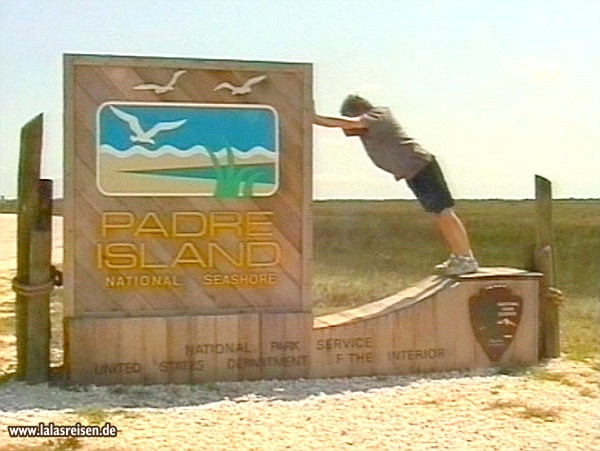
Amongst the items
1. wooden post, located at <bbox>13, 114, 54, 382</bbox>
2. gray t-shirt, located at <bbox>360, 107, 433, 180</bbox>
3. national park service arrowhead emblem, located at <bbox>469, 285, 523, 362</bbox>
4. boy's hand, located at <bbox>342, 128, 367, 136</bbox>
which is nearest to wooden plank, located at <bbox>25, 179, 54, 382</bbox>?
wooden post, located at <bbox>13, 114, 54, 382</bbox>

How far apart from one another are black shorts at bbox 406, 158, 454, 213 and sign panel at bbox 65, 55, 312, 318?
1.14m

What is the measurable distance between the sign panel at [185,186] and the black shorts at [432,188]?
114 centimetres

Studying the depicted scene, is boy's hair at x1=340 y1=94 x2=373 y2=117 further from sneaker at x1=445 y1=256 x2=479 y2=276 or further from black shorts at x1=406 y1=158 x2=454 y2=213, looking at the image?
sneaker at x1=445 y1=256 x2=479 y2=276

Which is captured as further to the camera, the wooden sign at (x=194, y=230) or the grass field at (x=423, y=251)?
the grass field at (x=423, y=251)

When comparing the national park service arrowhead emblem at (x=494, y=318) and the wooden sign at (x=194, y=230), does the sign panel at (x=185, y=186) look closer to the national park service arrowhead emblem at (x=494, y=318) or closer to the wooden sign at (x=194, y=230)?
the wooden sign at (x=194, y=230)

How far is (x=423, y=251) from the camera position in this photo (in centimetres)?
1972

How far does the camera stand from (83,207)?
6785mm

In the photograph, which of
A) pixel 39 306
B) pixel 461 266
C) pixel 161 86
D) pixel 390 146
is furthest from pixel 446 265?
pixel 39 306

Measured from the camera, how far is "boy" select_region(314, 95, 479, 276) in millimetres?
7680

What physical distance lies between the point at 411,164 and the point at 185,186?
1996 millimetres

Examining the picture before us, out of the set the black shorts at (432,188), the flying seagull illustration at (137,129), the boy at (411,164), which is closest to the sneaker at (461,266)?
the boy at (411,164)

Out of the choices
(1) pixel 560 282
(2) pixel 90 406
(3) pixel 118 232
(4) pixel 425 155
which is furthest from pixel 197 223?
(1) pixel 560 282

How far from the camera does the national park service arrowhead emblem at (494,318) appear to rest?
773cm

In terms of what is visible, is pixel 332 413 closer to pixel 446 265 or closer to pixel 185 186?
pixel 185 186
